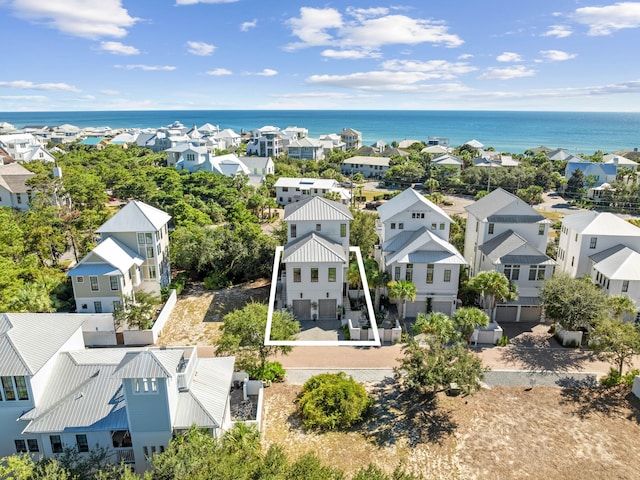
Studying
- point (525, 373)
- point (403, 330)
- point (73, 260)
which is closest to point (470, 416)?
point (525, 373)

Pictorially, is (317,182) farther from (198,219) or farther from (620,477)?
(620,477)

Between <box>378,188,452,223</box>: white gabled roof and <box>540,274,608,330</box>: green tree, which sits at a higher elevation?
<box>378,188,452,223</box>: white gabled roof

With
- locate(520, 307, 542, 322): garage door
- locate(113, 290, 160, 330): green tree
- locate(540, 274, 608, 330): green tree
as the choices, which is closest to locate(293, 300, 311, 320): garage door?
locate(113, 290, 160, 330): green tree

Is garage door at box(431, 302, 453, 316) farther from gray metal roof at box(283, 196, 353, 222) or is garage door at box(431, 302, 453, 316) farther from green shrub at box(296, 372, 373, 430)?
green shrub at box(296, 372, 373, 430)

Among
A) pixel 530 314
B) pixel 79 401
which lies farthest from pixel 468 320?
pixel 79 401

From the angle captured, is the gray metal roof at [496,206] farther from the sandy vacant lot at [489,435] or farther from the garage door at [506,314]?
the sandy vacant lot at [489,435]

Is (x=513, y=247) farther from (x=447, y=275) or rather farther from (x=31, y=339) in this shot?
(x=31, y=339)
